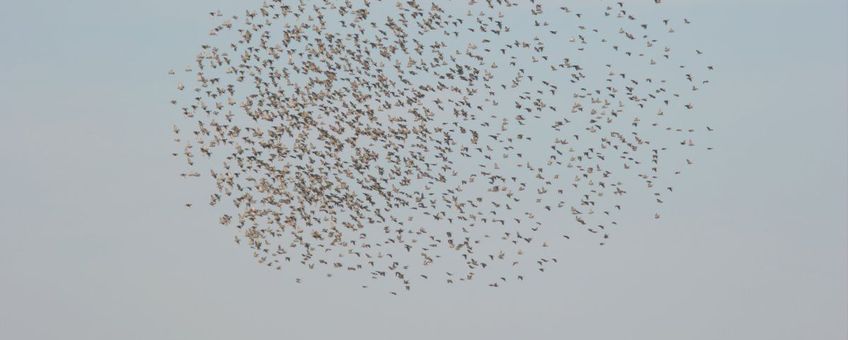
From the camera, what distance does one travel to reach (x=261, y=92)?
36.9 meters

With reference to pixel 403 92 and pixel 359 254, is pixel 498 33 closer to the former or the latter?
pixel 403 92

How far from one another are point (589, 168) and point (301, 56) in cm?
1223

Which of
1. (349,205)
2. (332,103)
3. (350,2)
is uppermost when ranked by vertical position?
(350,2)

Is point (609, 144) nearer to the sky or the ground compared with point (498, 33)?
nearer to the ground

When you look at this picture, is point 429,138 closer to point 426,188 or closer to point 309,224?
point 426,188

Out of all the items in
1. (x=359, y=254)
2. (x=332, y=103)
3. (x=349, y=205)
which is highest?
(x=332, y=103)

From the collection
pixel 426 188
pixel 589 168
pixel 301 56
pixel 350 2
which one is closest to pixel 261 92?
pixel 301 56

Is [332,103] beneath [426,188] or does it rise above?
→ above

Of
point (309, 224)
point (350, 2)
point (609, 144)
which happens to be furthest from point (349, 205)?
point (609, 144)

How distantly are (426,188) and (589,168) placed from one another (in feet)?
21.3

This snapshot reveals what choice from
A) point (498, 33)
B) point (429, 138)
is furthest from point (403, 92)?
point (498, 33)

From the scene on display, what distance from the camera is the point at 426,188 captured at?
37062 millimetres

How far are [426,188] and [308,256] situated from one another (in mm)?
5396

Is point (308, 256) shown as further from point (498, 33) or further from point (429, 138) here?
point (498, 33)
